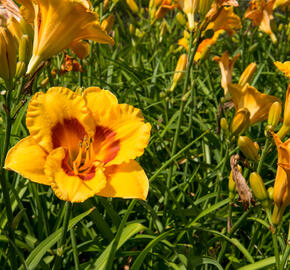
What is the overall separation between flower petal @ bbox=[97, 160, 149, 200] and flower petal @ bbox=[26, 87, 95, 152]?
131mm

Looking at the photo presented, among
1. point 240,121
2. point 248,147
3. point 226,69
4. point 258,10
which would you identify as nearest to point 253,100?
point 240,121

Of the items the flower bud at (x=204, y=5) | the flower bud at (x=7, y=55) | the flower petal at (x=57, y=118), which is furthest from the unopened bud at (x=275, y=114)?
the flower bud at (x=7, y=55)

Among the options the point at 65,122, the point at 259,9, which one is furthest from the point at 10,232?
the point at 259,9

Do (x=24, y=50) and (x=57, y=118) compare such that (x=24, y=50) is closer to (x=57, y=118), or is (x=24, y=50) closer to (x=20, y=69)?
(x=20, y=69)

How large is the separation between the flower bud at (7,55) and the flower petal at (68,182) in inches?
8.5

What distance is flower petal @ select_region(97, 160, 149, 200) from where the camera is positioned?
0.86 metres

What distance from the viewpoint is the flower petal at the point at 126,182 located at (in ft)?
2.81

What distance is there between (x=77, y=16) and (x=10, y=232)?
1.90 feet

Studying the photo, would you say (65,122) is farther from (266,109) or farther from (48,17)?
(266,109)

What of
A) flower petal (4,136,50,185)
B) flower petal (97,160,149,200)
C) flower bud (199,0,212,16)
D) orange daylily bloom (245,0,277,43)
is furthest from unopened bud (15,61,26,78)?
orange daylily bloom (245,0,277,43)

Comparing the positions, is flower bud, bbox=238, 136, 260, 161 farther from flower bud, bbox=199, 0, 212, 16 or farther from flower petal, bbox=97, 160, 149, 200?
flower bud, bbox=199, 0, 212, 16

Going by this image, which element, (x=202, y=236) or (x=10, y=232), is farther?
(x=202, y=236)

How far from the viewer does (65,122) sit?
3.10 ft

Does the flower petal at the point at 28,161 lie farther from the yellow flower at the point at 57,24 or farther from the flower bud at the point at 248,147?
the flower bud at the point at 248,147
